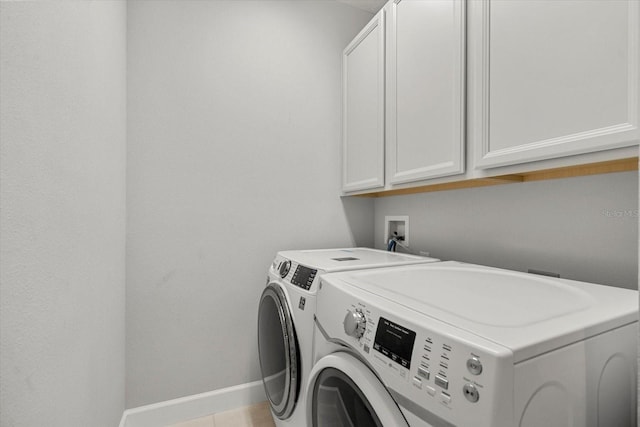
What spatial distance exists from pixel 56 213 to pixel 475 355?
88 cm

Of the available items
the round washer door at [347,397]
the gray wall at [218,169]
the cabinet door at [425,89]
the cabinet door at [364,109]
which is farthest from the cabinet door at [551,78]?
the gray wall at [218,169]

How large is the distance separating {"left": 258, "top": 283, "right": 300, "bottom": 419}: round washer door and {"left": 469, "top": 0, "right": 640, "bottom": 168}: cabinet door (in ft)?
3.01

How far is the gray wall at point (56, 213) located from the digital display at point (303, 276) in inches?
25.9

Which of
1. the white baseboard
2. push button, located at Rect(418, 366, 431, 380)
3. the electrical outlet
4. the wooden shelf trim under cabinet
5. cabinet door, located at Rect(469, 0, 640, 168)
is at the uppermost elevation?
cabinet door, located at Rect(469, 0, 640, 168)

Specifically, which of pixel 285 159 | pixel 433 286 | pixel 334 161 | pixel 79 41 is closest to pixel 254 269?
pixel 285 159

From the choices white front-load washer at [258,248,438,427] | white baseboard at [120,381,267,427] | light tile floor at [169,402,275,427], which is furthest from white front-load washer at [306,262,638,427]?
white baseboard at [120,381,267,427]

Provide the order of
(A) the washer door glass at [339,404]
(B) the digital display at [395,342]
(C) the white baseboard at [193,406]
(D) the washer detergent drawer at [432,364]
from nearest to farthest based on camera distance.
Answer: (D) the washer detergent drawer at [432,364], (B) the digital display at [395,342], (A) the washer door glass at [339,404], (C) the white baseboard at [193,406]

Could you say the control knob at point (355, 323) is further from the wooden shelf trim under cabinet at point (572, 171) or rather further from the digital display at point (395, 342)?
the wooden shelf trim under cabinet at point (572, 171)

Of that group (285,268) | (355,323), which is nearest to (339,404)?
(355,323)

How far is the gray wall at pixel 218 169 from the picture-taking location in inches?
58.0

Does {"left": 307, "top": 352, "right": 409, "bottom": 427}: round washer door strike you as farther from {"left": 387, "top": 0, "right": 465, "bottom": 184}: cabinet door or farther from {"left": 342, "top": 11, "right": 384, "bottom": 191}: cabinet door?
{"left": 342, "top": 11, "right": 384, "bottom": 191}: cabinet door

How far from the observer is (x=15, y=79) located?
1.64ft

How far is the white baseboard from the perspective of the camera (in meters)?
1.46

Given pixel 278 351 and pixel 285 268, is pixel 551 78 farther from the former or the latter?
pixel 278 351
